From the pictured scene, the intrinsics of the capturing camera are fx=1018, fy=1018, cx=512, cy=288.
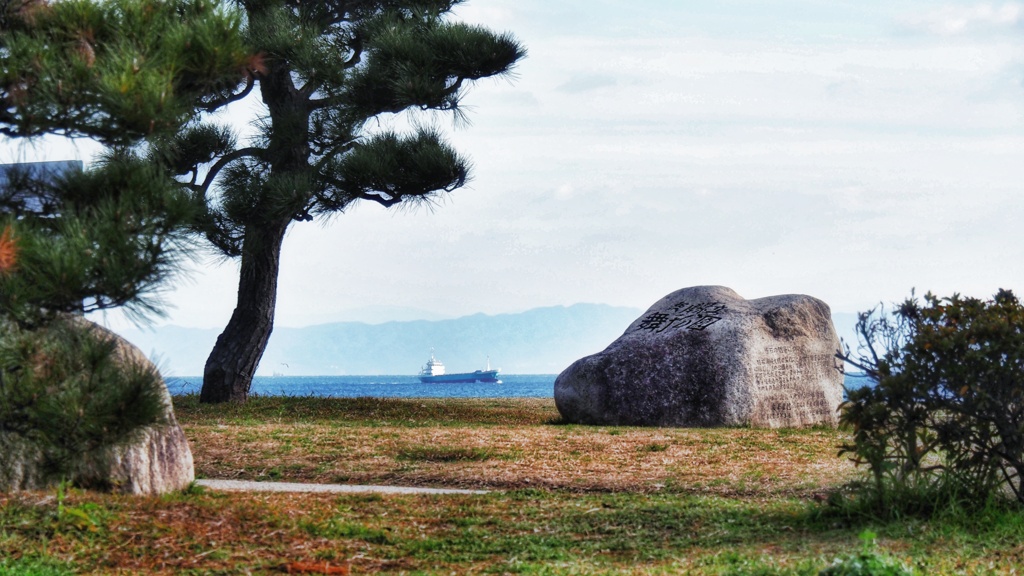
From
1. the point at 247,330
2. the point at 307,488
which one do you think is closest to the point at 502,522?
the point at 307,488

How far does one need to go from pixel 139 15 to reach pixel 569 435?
6241 mm

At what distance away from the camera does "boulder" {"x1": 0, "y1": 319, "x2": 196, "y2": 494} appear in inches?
235

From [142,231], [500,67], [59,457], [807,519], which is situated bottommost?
[807,519]

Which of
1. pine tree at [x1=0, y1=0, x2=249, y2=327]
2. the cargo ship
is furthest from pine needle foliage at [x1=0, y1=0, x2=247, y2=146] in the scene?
the cargo ship

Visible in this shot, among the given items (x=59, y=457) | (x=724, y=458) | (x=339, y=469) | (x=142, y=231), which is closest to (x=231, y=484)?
(x=339, y=469)

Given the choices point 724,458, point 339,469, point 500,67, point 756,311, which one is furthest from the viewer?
point 500,67

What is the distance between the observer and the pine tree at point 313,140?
1321 centimetres

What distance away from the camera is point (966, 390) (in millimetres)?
5730

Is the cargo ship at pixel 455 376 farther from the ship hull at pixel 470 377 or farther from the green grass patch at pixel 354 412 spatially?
the green grass patch at pixel 354 412

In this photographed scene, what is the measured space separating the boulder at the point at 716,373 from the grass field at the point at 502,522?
293cm

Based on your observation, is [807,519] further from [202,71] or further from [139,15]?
[139,15]

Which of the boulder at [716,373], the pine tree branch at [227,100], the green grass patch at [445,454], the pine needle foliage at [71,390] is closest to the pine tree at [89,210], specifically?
the pine needle foliage at [71,390]

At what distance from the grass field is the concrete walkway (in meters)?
0.24

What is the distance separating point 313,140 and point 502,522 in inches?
368
